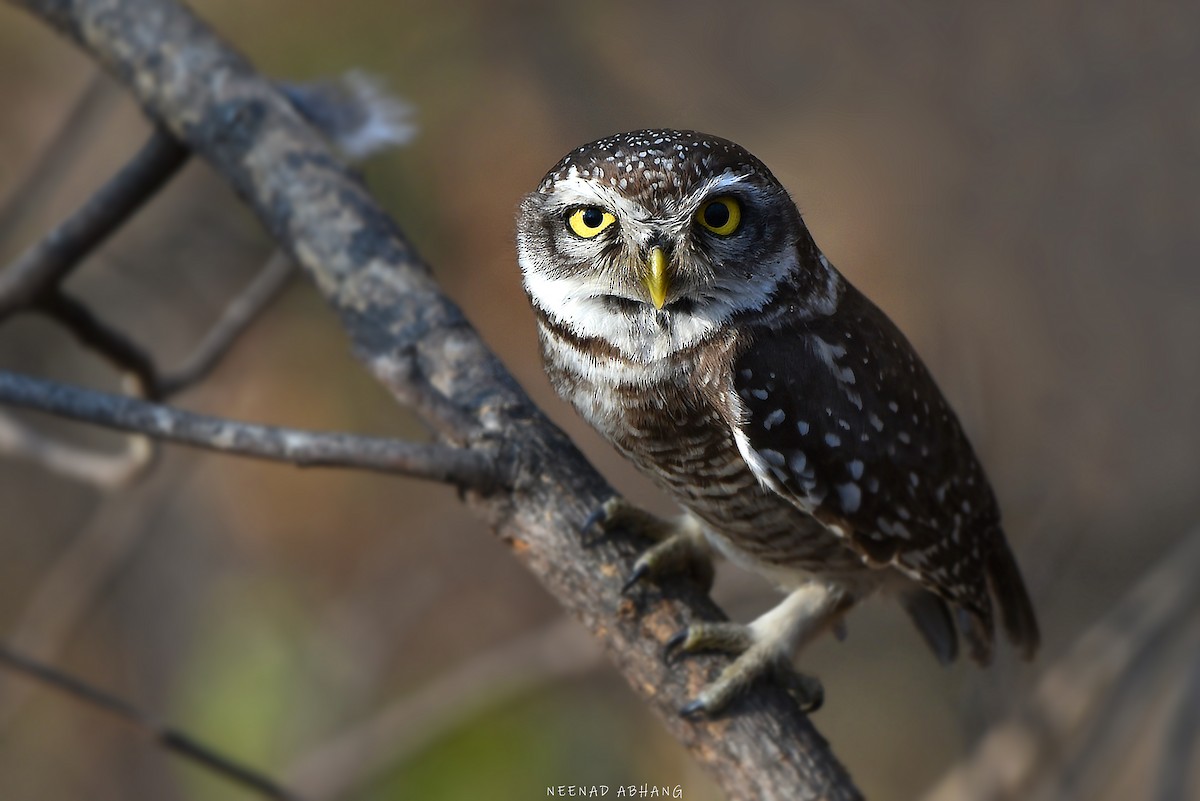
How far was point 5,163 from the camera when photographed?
213 inches

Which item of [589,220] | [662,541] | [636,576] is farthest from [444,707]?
[589,220]

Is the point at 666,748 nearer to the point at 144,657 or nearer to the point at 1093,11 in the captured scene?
the point at 144,657

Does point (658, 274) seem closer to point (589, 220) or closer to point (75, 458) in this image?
point (589, 220)

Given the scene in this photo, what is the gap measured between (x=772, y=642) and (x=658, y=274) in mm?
929

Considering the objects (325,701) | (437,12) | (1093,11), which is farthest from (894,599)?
(1093,11)

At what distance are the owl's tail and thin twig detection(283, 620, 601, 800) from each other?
1298 millimetres

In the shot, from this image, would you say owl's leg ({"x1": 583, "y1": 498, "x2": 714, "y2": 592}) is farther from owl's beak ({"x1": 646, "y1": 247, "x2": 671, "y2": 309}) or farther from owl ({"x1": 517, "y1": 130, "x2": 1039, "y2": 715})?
owl's beak ({"x1": 646, "y1": 247, "x2": 671, "y2": 309})

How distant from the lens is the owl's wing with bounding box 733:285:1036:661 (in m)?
2.46

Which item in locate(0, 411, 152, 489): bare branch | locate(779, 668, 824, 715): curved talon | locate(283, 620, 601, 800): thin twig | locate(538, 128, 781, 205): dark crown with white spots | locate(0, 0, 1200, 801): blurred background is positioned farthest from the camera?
locate(0, 0, 1200, 801): blurred background

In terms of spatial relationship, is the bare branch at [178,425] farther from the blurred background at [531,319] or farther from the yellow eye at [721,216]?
the blurred background at [531,319]

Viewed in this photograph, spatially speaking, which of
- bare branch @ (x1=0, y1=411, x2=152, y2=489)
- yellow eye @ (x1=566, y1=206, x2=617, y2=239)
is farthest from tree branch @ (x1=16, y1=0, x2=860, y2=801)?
bare branch @ (x1=0, y1=411, x2=152, y2=489)

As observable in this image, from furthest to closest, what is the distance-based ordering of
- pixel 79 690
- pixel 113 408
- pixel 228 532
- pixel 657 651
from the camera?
pixel 228 532 < pixel 79 690 < pixel 657 651 < pixel 113 408

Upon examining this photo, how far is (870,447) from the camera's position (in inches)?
103

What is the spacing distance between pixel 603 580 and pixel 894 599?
3.52ft
